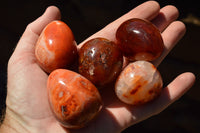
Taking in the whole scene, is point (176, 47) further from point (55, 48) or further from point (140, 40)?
point (55, 48)

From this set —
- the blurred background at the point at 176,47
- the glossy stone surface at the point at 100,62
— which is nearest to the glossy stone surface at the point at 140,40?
the glossy stone surface at the point at 100,62

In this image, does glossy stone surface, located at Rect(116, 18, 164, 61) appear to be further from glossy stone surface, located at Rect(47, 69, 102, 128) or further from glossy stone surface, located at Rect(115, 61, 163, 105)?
glossy stone surface, located at Rect(47, 69, 102, 128)

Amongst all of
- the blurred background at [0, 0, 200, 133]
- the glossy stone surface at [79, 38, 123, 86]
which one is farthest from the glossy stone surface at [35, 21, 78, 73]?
the blurred background at [0, 0, 200, 133]

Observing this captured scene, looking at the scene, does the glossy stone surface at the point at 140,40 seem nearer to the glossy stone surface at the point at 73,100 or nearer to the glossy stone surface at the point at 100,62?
the glossy stone surface at the point at 100,62

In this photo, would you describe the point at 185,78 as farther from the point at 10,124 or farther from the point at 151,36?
the point at 10,124

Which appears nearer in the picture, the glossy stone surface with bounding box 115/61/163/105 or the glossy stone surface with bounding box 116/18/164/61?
the glossy stone surface with bounding box 115/61/163/105

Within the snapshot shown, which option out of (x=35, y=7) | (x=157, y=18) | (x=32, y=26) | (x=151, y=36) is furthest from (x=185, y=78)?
(x=35, y=7)

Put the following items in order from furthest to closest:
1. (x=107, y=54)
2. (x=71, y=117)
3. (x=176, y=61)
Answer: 1. (x=176, y=61)
2. (x=107, y=54)
3. (x=71, y=117)
